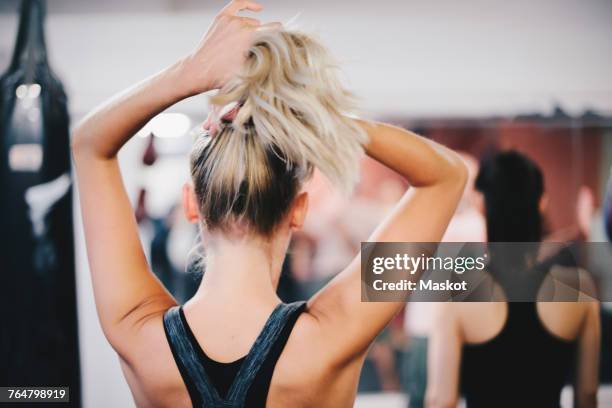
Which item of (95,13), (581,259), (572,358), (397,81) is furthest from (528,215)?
(95,13)

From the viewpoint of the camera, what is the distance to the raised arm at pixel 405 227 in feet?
2.47

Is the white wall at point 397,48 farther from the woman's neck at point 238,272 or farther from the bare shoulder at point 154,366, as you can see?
the woman's neck at point 238,272

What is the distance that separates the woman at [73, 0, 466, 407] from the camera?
701mm

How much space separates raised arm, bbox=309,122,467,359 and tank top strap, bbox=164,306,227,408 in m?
0.18

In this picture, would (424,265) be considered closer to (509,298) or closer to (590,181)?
(509,298)

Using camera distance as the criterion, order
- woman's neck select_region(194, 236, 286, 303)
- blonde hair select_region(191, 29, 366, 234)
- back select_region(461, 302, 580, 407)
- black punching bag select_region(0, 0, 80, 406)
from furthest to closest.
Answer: black punching bag select_region(0, 0, 80, 406), back select_region(461, 302, 580, 407), woman's neck select_region(194, 236, 286, 303), blonde hair select_region(191, 29, 366, 234)

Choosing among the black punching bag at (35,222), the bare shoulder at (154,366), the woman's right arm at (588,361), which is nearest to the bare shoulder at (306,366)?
the bare shoulder at (154,366)

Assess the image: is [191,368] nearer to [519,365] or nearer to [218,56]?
[218,56]

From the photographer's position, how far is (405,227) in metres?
0.77

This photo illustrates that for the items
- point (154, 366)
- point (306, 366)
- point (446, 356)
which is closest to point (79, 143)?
point (154, 366)

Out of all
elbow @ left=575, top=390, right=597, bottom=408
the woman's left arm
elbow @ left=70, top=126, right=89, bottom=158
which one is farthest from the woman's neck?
elbow @ left=575, top=390, right=597, bottom=408

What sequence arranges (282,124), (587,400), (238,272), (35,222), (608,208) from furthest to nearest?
1. (608,208)
2. (35,222)
3. (587,400)
4. (238,272)
5. (282,124)

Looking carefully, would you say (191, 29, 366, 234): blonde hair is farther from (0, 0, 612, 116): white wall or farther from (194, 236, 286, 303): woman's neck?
(0, 0, 612, 116): white wall

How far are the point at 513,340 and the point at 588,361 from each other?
215mm
